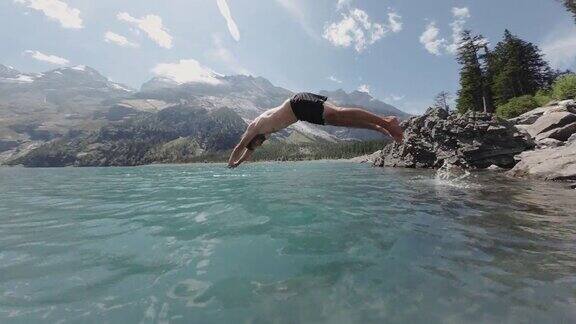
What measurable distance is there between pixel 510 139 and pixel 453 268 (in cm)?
4111

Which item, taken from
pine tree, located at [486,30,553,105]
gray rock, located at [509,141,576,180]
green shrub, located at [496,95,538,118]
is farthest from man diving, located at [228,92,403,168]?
pine tree, located at [486,30,553,105]

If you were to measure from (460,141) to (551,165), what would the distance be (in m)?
22.1

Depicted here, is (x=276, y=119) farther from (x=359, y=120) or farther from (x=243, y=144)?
(x=359, y=120)

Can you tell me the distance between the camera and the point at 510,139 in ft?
130

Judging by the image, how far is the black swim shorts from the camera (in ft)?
30.4

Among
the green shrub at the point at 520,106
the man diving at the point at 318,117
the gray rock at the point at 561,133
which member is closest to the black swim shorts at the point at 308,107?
the man diving at the point at 318,117

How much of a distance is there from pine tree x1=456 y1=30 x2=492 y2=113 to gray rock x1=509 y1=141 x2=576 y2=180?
47.2 metres

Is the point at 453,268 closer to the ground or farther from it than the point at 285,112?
closer to the ground

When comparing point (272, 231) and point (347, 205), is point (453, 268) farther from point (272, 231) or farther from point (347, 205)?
point (347, 205)

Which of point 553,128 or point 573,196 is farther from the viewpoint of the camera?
point 553,128

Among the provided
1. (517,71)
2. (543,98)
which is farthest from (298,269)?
(517,71)

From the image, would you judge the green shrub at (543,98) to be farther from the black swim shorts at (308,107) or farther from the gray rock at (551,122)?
the black swim shorts at (308,107)

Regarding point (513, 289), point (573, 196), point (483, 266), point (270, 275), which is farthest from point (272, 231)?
point (573, 196)

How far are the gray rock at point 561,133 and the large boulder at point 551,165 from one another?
9944 millimetres
